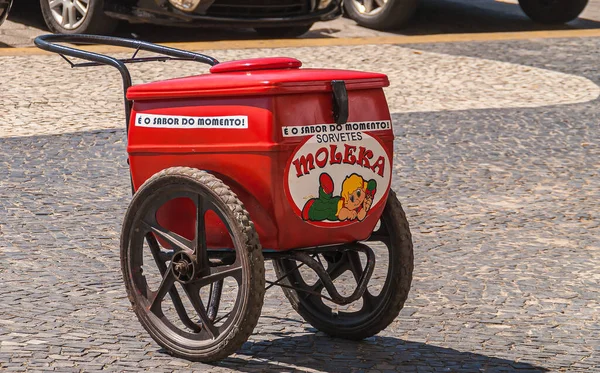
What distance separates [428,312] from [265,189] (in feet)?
3.69

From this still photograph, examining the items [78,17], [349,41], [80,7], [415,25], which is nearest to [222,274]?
[80,7]

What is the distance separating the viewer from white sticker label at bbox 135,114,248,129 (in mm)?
3589

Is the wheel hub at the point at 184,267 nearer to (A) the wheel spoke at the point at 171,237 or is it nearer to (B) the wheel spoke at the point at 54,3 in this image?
(A) the wheel spoke at the point at 171,237

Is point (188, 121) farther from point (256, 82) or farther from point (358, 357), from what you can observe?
point (358, 357)

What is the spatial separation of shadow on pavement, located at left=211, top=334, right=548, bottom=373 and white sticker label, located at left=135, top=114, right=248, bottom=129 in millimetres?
762

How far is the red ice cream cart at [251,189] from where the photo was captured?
3557mm

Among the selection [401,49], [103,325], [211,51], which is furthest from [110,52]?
[103,325]

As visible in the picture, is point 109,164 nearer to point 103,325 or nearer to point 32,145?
point 32,145

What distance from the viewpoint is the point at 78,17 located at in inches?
413

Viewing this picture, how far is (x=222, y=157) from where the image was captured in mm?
3660

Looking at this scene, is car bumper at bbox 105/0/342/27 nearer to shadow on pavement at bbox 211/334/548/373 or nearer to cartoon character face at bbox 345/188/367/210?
shadow on pavement at bbox 211/334/548/373

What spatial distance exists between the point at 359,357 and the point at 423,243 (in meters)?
1.57

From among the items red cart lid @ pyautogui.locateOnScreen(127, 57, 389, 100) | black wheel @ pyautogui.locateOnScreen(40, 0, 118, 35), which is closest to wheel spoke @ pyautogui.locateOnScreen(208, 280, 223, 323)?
red cart lid @ pyautogui.locateOnScreen(127, 57, 389, 100)

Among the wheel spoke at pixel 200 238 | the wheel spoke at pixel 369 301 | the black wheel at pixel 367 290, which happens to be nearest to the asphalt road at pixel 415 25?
the black wheel at pixel 367 290
